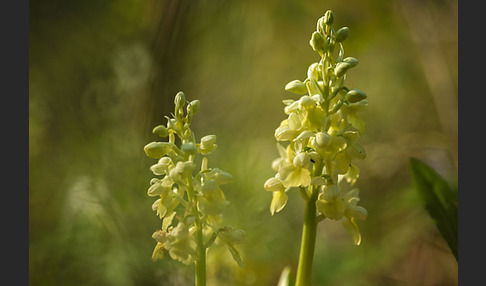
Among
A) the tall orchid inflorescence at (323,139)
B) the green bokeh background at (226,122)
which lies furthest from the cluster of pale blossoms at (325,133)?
the green bokeh background at (226,122)

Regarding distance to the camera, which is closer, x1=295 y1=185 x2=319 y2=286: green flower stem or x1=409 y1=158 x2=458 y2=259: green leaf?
x1=295 y1=185 x2=319 y2=286: green flower stem

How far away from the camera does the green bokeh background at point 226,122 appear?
2012 mm

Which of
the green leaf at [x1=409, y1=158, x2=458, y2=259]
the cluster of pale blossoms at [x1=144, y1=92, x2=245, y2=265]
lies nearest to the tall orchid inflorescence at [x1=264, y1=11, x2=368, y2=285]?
the cluster of pale blossoms at [x1=144, y1=92, x2=245, y2=265]

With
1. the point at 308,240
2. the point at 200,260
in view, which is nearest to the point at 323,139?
the point at 308,240

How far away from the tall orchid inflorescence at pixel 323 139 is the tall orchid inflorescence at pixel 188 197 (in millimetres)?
160

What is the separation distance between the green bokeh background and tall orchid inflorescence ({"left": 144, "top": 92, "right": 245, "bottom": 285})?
649 mm

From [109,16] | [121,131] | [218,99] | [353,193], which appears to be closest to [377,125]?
[218,99]

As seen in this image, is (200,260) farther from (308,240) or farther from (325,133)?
(325,133)

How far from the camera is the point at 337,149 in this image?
3.47 ft

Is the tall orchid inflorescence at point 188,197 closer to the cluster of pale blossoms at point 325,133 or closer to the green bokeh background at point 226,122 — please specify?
the cluster of pale blossoms at point 325,133

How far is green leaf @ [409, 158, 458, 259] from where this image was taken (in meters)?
1.31

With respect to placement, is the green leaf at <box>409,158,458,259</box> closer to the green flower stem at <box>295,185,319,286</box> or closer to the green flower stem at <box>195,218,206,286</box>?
the green flower stem at <box>295,185,319,286</box>

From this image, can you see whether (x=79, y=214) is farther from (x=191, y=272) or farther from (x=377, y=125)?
(x=377, y=125)

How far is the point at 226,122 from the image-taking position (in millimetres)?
2951
